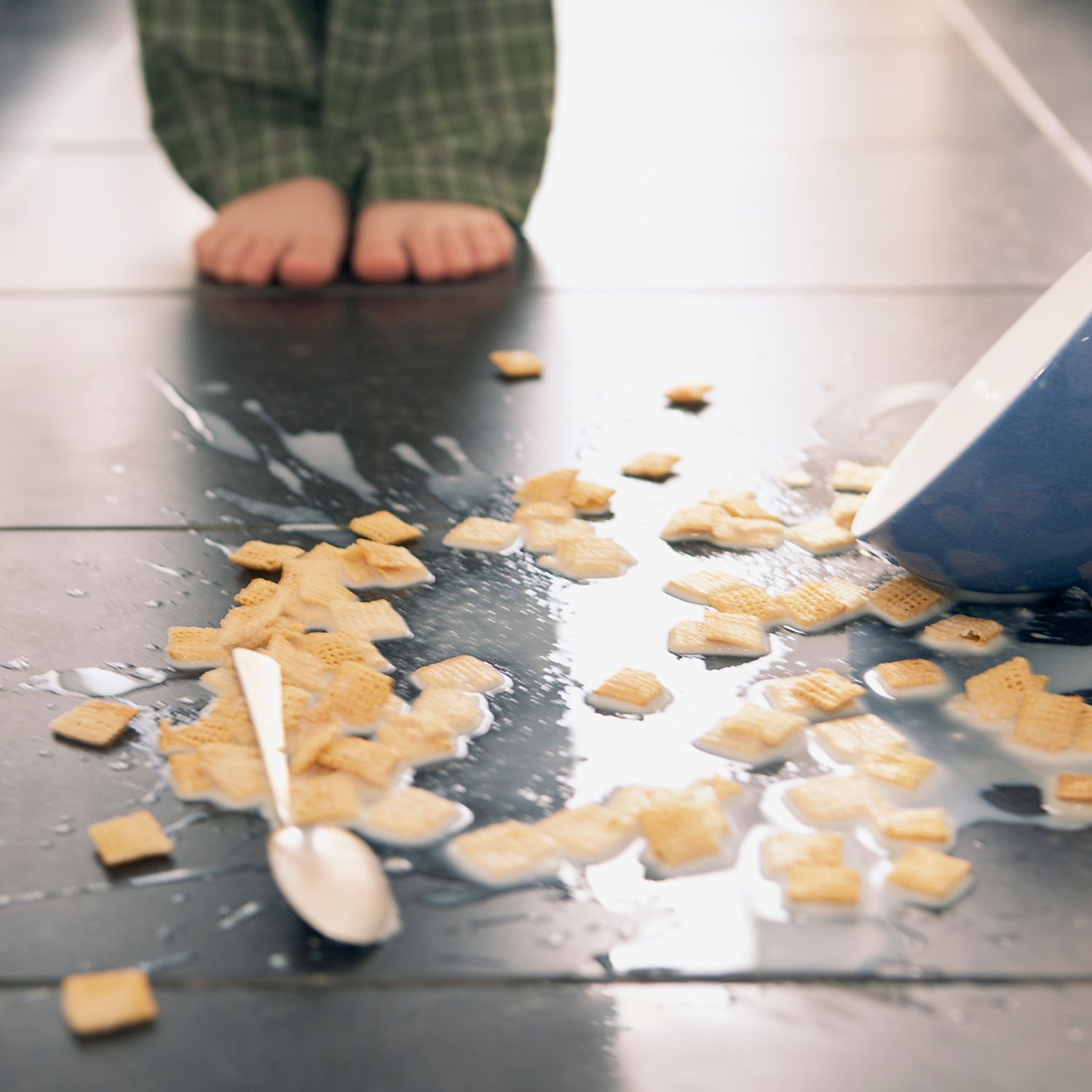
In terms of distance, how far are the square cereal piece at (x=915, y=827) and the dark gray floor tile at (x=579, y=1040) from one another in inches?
4.1

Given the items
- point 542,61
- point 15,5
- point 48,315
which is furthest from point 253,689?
point 15,5

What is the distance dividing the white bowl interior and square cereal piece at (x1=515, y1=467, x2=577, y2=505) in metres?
0.24

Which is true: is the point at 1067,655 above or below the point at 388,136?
below

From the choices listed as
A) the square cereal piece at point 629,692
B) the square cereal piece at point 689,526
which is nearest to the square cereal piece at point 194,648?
the square cereal piece at point 629,692

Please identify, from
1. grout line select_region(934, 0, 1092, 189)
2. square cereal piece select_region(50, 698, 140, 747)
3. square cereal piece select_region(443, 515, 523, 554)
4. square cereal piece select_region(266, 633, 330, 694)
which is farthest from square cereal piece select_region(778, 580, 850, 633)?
grout line select_region(934, 0, 1092, 189)

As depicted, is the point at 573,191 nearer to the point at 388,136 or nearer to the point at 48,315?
the point at 388,136

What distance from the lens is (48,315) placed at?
157cm

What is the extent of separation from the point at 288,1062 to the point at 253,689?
10.3 inches

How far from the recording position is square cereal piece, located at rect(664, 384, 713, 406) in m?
1.36

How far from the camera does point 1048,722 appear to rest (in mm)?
854

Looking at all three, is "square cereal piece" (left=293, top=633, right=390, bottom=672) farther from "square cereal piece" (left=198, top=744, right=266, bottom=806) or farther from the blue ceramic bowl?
the blue ceramic bowl

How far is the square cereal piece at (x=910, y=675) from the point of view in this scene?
0.91 m

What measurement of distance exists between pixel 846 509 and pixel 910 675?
9.7 inches

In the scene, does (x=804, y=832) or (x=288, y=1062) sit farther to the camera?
(x=804, y=832)
